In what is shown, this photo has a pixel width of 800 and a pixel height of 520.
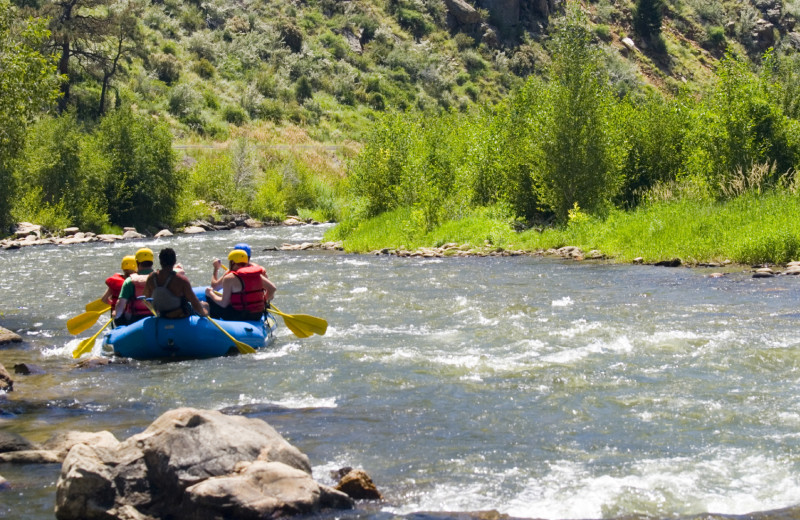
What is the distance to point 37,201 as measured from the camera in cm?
3225

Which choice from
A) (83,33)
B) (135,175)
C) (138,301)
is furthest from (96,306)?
(83,33)

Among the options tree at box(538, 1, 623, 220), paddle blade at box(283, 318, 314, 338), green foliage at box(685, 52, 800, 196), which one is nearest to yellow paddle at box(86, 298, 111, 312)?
paddle blade at box(283, 318, 314, 338)

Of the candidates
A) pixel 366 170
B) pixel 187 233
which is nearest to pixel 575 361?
pixel 366 170

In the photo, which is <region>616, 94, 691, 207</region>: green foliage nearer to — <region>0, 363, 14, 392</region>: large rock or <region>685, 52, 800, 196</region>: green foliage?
<region>685, 52, 800, 196</region>: green foliage

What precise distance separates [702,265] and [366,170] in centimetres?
1374

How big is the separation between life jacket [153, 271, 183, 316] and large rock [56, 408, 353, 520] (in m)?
5.11

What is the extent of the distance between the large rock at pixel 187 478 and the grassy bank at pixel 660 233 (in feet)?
46.1

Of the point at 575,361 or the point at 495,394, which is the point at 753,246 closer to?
the point at 575,361

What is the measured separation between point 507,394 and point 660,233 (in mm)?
12669

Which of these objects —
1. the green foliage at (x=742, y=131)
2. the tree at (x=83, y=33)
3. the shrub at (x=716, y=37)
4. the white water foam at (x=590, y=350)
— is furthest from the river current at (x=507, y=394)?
the shrub at (x=716, y=37)

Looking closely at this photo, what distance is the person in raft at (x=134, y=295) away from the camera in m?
11.1

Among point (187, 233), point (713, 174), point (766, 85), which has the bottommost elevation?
point (187, 233)

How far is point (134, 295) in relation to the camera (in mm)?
11172

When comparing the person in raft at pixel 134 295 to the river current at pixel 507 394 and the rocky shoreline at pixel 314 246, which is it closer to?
the river current at pixel 507 394
